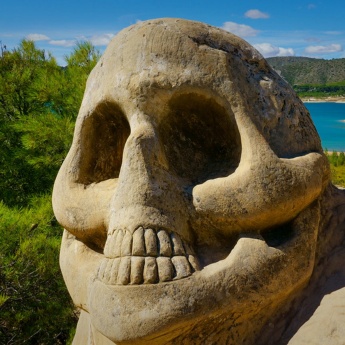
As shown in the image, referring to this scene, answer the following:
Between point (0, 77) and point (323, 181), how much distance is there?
5562 mm

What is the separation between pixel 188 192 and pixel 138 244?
350 mm

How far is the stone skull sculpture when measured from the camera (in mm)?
1676

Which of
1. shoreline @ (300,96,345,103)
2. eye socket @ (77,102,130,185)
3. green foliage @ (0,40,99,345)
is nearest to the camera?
eye socket @ (77,102,130,185)

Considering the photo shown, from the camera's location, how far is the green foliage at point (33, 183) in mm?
3715

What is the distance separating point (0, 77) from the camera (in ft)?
21.3

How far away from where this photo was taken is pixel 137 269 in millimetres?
1653

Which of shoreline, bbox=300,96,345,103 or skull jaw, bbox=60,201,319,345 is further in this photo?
shoreline, bbox=300,96,345,103

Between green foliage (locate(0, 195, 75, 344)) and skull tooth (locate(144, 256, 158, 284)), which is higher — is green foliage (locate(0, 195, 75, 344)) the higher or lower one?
the lower one

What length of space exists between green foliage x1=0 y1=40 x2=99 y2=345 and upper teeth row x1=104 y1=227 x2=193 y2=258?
153 centimetres

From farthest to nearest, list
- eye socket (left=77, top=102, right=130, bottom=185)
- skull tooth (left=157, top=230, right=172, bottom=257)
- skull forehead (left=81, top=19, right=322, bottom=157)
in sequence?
eye socket (left=77, top=102, right=130, bottom=185) < skull forehead (left=81, top=19, right=322, bottom=157) < skull tooth (left=157, top=230, right=172, bottom=257)

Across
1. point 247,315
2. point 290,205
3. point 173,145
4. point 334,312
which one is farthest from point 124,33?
point 334,312

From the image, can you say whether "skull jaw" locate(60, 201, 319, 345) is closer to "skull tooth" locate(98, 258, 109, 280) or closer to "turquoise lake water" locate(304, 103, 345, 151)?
"skull tooth" locate(98, 258, 109, 280)

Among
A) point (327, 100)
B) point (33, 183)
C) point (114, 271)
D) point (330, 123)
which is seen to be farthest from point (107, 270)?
point (327, 100)

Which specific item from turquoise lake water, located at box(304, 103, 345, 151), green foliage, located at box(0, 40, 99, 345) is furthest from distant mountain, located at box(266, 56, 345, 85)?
green foliage, located at box(0, 40, 99, 345)
